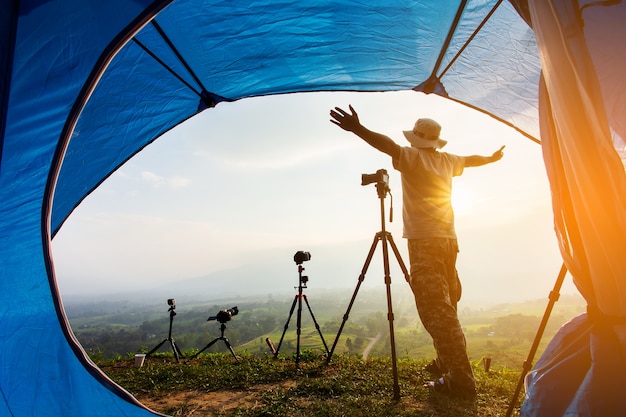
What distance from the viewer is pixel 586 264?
1738mm

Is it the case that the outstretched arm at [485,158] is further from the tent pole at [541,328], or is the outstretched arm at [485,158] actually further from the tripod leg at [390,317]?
the tent pole at [541,328]

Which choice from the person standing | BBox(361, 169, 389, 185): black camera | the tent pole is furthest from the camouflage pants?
BBox(361, 169, 389, 185): black camera

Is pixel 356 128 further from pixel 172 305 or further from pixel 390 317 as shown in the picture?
pixel 172 305

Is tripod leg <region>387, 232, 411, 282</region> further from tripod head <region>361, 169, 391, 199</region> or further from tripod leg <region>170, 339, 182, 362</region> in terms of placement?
tripod leg <region>170, 339, 182, 362</region>

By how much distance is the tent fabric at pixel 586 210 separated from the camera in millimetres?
1502

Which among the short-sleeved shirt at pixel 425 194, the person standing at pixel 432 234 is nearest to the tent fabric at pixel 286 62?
the person standing at pixel 432 234

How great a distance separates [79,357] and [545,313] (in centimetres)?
369

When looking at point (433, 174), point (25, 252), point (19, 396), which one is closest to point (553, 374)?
point (433, 174)

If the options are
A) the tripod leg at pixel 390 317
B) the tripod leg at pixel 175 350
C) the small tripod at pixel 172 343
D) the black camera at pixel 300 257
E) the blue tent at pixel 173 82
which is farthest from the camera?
the small tripod at pixel 172 343

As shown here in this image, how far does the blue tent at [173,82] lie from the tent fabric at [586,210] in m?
0.01

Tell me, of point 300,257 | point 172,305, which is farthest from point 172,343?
point 300,257

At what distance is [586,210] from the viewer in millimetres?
1629

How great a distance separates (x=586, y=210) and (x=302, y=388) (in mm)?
3428

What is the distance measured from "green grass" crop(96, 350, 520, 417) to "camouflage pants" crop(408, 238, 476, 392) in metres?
0.34
